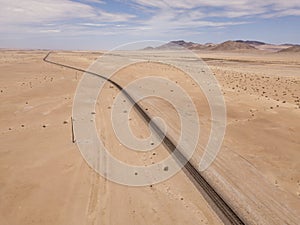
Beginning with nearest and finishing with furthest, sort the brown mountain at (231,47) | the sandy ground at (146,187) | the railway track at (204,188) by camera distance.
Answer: the railway track at (204,188) < the sandy ground at (146,187) < the brown mountain at (231,47)

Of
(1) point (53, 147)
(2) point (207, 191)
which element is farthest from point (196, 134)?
(1) point (53, 147)

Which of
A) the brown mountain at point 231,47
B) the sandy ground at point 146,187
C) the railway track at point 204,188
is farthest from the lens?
the brown mountain at point 231,47

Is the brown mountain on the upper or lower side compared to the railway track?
lower

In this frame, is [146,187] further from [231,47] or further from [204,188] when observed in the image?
[231,47]

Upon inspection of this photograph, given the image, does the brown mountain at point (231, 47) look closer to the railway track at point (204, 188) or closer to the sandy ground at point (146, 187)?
the sandy ground at point (146, 187)

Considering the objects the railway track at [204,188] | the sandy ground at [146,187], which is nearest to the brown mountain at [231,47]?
the sandy ground at [146,187]

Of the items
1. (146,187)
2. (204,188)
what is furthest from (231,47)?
(146,187)

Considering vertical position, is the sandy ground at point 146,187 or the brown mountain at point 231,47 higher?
the sandy ground at point 146,187

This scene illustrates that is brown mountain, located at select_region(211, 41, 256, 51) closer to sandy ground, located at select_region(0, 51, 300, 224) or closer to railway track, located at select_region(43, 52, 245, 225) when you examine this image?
sandy ground, located at select_region(0, 51, 300, 224)

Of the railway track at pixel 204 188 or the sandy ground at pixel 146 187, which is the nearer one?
the railway track at pixel 204 188

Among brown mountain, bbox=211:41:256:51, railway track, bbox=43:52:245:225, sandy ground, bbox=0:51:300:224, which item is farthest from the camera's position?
brown mountain, bbox=211:41:256:51

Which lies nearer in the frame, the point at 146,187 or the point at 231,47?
the point at 146,187

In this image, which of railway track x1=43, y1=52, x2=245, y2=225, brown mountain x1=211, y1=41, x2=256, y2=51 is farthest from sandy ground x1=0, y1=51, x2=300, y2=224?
brown mountain x1=211, y1=41, x2=256, y2=51
